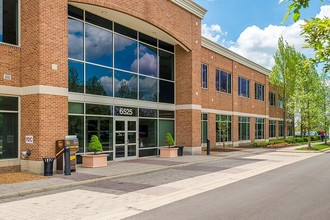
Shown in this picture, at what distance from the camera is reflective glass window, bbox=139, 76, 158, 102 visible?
22.9m

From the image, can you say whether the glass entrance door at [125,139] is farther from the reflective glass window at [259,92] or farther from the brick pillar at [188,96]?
the reflective glass window at [259,92]

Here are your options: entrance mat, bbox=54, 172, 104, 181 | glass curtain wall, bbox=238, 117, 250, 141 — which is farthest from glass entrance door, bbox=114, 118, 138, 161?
glass curtain wall, bbox=238, 117, 250, 141

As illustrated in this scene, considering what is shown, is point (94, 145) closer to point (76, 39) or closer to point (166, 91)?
point (76, 39)

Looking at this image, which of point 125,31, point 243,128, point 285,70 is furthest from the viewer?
point 285,70

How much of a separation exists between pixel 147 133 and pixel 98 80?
18.2 feet

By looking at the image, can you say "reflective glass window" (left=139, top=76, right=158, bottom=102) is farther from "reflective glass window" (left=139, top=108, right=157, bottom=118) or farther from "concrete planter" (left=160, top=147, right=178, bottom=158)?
"concrete planter" (left=160, top=147, right=178, bottom=158)

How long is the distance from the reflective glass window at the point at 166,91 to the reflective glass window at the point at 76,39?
793 centimetres

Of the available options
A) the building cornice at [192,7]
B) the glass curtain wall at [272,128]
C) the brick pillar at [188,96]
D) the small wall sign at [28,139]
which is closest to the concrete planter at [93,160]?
the small wall sign at [28,139]

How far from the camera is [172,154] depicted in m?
23.0

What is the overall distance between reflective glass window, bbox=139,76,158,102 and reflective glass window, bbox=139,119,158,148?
154cm

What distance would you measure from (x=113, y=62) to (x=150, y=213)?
43.9 ft

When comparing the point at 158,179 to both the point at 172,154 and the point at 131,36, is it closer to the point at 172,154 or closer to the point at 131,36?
the point at 172,154

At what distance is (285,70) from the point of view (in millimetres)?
48375

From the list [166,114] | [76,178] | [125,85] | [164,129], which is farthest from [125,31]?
[76,178]
